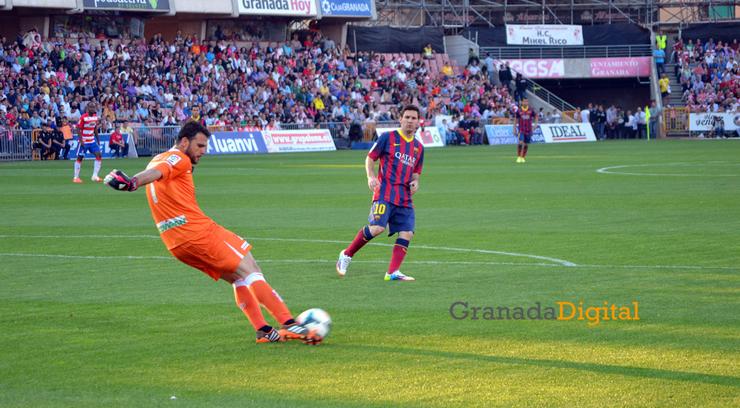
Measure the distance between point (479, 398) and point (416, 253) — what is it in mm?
7922

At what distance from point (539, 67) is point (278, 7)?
16937mm

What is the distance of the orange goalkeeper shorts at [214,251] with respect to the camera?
8.92 m

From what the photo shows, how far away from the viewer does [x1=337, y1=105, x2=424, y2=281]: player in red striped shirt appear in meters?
12.7

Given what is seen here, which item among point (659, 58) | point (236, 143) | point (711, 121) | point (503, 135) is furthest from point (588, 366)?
point (659, 58)

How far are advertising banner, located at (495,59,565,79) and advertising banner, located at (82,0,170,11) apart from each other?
70.0 feet

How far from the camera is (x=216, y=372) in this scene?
7984 mm

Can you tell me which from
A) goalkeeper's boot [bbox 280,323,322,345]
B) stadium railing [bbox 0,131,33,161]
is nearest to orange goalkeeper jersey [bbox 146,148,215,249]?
goalkeeper's boot [bbox 280,323,322,345]

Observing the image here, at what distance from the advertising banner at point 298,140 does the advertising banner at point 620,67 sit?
22.3 m

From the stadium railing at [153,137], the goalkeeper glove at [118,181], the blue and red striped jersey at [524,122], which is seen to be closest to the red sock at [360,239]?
the goalkeeper glove at [118,181]

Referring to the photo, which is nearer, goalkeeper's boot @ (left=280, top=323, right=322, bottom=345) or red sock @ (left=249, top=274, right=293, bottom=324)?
goalkeeper's boot @ (left=280, top=323, right=322, bottom=345)

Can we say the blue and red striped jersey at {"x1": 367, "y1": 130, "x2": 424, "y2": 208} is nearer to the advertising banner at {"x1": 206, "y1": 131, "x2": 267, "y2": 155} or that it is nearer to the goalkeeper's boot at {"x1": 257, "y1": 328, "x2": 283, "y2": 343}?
the goalkeeper's boot at {"x1": 257, "y1": 328, "x2": 283, "y2": 343}

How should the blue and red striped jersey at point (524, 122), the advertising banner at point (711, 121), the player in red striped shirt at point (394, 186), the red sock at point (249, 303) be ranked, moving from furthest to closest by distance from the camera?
1. the advertising banner at point (711, 121)
2. the blue and red striped jersey at point (524, 122)
3. the player in red striped shirt at point (394, 186)
4. the red sock at point (249, 303)

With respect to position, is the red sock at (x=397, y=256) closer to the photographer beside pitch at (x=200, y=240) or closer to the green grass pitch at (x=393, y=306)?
the green grass pitch at (x=393, y=306)

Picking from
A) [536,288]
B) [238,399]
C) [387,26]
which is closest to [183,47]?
[387,26]
